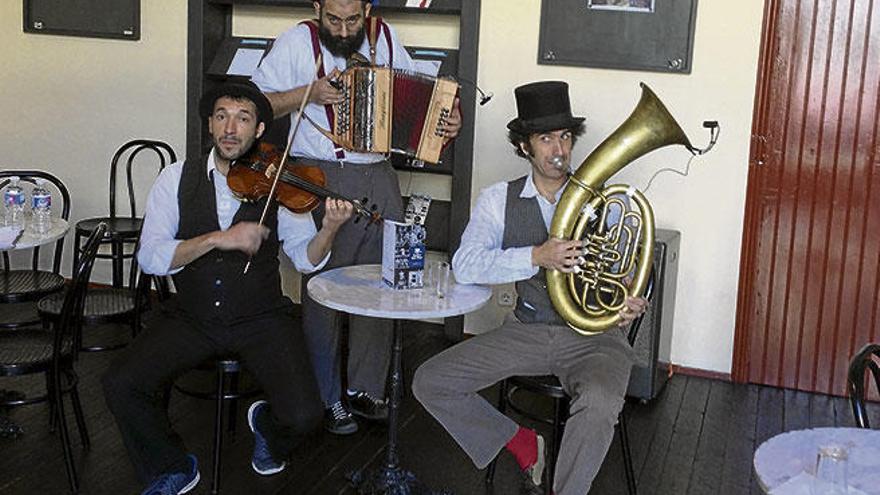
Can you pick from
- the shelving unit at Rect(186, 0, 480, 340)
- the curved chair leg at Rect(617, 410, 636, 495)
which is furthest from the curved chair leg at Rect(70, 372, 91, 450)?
the shelving unit at Rect(186, 0, 480, 340)

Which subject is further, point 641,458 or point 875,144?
point 875,144

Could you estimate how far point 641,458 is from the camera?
3.86 m

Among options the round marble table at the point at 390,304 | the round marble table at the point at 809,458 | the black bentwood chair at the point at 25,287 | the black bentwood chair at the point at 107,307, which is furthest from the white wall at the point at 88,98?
the round marble table at the point at 809,458

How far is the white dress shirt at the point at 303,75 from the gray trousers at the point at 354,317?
4 cm

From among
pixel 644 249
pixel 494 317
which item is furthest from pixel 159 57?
pixel 644 249

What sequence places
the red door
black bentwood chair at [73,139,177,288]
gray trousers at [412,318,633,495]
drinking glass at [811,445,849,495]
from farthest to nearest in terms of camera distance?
1. black bentwood chair at [73,139,177,288]
2. the red door
3. gray trousers at [412,318,633,495]
4. drinking glass at [811,445,849,495]

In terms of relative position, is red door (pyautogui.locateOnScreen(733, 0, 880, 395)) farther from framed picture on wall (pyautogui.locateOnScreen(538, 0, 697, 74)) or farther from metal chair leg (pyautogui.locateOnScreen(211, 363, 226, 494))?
metal chair leg (pyautogui.locateOnScreen(211, 363, 226, 494))

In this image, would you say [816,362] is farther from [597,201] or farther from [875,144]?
[597,201]

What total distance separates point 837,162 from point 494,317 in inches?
64.8

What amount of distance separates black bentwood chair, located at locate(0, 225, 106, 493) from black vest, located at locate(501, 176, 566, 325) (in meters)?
1.25

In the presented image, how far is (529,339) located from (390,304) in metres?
0.45

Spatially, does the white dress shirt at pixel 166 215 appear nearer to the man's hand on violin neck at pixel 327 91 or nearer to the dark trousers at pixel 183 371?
the dark trousers at pixel 183 371

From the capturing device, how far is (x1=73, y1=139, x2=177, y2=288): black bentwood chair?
5043 mm

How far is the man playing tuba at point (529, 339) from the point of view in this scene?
3.09m
